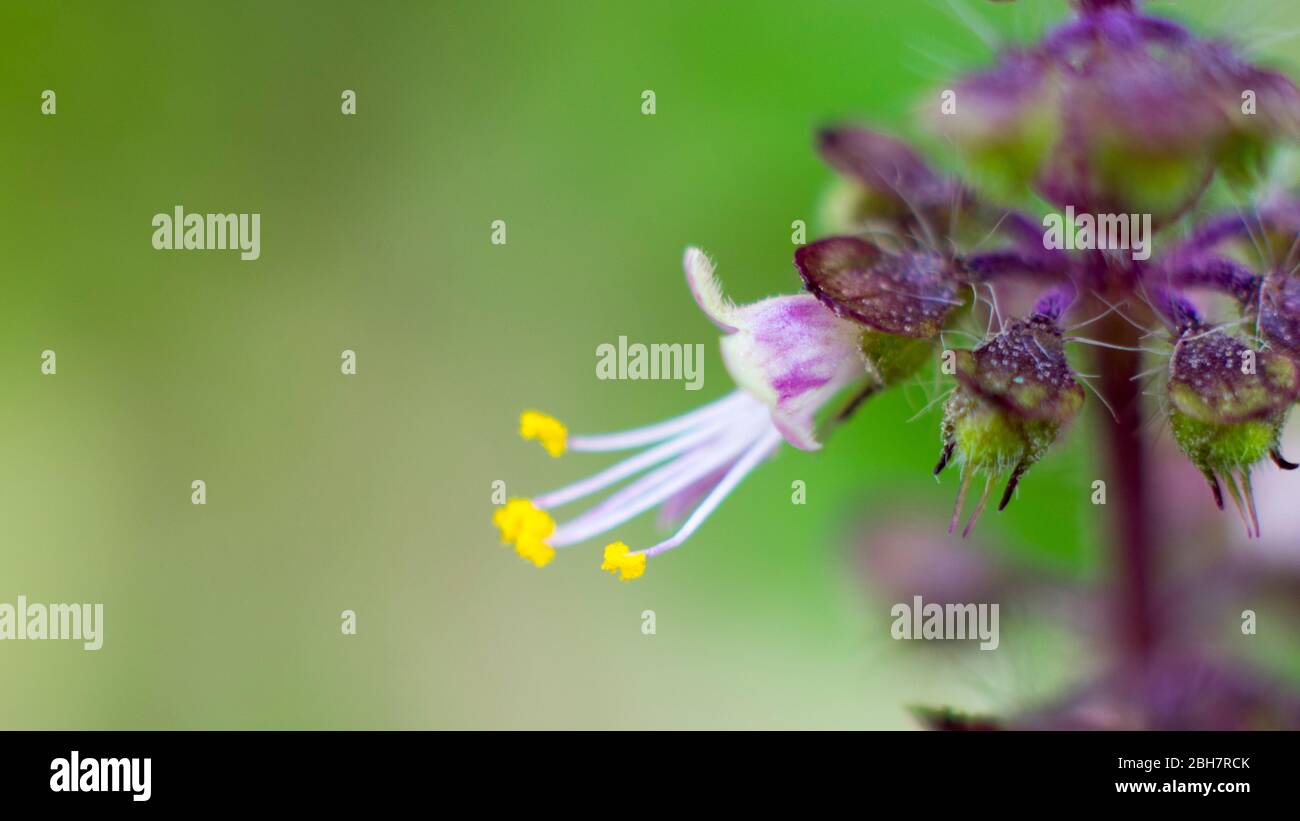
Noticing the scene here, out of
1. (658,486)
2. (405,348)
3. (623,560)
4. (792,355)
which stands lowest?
(623,560)

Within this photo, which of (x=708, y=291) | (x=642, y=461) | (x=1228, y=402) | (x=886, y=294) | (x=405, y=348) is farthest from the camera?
(x=405, y=348)

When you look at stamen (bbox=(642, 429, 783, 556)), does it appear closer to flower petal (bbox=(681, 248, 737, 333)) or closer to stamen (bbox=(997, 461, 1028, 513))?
flower petal (bbox=(681, 248, 737, 333))

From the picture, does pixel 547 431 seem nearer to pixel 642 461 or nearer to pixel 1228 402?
pixel 642 461

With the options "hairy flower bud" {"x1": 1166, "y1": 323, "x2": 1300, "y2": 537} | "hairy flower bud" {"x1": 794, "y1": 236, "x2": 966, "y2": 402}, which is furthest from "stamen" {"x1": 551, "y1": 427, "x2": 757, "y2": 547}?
"hairy flower bud" {"x1": 1166, "y1": 323, "x2": 1300, "y2": 537}

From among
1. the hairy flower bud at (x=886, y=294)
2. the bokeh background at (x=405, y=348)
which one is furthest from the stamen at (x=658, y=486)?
the bokeh background at (x=405, y=348)

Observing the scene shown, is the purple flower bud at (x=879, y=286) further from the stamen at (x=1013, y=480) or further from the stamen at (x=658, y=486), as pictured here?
the stamen at (x=658, y=486)

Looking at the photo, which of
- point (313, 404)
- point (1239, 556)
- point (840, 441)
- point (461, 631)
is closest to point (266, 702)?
point (461, 631)

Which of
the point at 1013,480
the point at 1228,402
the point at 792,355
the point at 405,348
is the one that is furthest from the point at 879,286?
the point at 405,348

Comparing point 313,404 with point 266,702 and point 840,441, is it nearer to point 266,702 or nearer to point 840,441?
point 266,702
